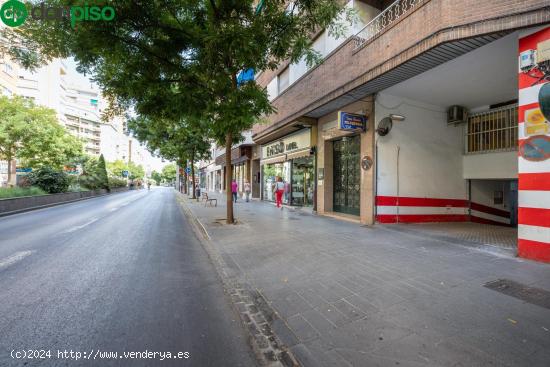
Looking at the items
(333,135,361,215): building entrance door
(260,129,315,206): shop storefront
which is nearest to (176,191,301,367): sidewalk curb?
(333,135,361,215): building entrance door

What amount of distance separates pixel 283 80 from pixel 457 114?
30.0 feet

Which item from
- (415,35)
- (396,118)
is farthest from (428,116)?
(415,35)

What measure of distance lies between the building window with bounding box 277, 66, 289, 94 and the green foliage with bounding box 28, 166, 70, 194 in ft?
56.7

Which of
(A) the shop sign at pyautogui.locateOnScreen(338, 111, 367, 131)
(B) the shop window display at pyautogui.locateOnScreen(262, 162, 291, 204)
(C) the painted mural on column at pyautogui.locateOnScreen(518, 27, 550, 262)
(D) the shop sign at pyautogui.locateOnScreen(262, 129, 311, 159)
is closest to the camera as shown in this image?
(C) the painted mural on column at pyautogui.locateOnScreen(518, 27, 550, 262)

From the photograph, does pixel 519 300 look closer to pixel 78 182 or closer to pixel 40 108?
pixel 78 182

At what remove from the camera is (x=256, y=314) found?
3133 millimetres

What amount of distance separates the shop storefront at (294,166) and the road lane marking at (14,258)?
1056cm

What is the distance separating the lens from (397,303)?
10.5ft

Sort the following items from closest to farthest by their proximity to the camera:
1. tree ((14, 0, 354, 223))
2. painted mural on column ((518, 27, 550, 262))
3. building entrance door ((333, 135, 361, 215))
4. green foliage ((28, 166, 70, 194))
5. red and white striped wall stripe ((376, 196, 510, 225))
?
painted mural on column ((518, 27, 550, 262)) < tree ((14, 0, 354, 223)) < red and white striped wall stripe ((376, 196, 510, 225)) < building entrance door ((333, 135, 361, 215)) < green foliage ((28, 166, 70, 194))

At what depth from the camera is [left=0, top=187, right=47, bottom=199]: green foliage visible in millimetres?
Result: 13911

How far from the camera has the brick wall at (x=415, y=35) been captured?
4840 millimetres

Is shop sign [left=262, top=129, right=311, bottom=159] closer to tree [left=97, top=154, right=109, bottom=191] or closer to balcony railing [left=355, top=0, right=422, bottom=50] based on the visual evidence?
balcony railing [left=355, top=0, right=422, bottom=50]

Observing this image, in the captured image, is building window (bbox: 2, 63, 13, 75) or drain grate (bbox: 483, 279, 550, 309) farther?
building window (bbox: 2, 63, 13, 75)

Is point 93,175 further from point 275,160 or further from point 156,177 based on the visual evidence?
point 156,177
